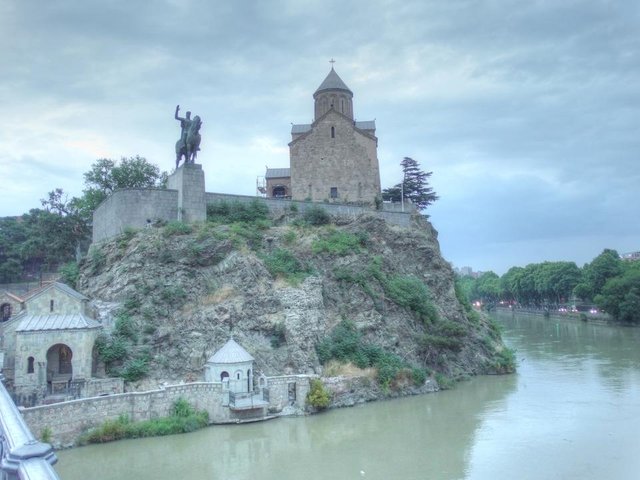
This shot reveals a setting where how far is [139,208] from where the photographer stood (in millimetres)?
25312

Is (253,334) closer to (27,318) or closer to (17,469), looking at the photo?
(27,318)

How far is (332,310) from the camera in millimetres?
24766

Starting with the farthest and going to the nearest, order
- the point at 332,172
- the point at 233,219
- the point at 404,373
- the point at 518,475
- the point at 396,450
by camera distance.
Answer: the point at 332,172
the point at 233,219
the point at 404,373
the point at 396,450
the point at 518,475

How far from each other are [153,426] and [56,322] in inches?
212

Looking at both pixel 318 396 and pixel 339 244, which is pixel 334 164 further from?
pixel 318 396

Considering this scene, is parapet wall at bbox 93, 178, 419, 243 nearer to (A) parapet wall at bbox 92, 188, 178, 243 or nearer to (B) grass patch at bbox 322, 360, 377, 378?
(A) parapet wall at bbox 92, 188, 178, 243

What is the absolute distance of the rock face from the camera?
21.3 metres

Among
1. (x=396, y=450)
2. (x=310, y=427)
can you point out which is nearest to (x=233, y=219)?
(x=310, y=427)

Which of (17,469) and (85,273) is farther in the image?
(85,273)

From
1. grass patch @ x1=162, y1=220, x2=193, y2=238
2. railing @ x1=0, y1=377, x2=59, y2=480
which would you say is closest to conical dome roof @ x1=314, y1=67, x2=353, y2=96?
grass patch @ x1=162, y1=220, x2=193, y2=238

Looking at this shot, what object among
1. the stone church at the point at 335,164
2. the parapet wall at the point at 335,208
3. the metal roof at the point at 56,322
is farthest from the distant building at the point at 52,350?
the stone church at the point at 335,164

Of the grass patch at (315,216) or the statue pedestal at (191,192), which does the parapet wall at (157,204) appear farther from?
the grass patch at (315,216)

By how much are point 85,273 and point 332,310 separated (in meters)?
11.1

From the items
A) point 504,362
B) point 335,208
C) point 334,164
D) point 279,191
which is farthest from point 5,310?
point 504,362
